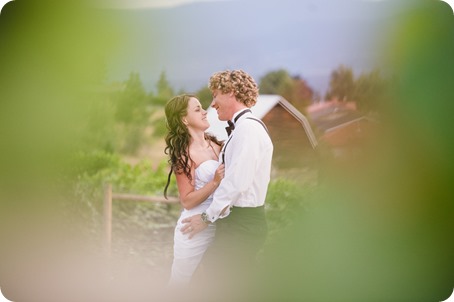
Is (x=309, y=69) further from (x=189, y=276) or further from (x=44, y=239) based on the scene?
(x=44, y=239)

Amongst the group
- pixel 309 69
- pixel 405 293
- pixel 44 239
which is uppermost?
pixel 309 69

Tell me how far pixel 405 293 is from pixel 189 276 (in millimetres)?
1010

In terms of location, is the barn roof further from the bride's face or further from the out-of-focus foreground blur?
the out-of-focus foreground blur

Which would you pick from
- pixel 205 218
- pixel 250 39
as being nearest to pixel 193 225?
pixel 205 218

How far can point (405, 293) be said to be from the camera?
412 centimetres

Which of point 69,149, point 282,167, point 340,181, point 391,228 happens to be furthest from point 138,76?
point 391,228

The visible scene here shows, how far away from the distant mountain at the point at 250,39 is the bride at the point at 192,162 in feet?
0.39

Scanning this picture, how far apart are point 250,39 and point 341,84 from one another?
458 mm

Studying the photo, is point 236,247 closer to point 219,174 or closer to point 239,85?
point 219,174

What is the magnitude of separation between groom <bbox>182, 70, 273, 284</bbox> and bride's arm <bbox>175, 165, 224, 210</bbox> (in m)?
0.03

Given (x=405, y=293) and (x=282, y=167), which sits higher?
(x=282, y=167)

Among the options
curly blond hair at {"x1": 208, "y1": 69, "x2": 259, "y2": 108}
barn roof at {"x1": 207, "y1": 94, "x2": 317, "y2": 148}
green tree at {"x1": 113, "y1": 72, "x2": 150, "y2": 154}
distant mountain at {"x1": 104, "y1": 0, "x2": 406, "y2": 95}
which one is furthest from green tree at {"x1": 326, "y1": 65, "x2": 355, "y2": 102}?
green tree at {"x1": 113, "y1": 72, "x2": 150, "y2": 154}

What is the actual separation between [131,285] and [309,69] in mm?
1283

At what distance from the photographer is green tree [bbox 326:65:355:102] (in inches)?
156
